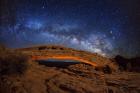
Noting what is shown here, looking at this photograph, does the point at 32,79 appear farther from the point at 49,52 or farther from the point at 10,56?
the point at 49,52

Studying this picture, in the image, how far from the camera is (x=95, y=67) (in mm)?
16094

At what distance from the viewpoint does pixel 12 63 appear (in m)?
11.4

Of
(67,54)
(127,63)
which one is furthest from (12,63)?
(127,63)

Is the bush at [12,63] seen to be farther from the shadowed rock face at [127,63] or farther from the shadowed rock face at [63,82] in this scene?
the shadowed rock face at [127,63]

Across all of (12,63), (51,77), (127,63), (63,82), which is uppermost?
(12,63)

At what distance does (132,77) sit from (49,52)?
17.0 ft

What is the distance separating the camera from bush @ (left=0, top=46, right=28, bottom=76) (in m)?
11.1

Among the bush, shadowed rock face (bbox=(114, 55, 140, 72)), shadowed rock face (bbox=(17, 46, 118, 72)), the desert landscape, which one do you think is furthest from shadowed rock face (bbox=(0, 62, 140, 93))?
shadowed rock face (bbox=(114, 55, 140, 72))

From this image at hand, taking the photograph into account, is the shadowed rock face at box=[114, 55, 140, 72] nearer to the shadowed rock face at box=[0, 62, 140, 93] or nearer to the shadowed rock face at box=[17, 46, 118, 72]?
the shadowed rock face at box=[17, 46, 118, 72]

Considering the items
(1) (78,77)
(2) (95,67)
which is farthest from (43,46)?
(1) (78,77)

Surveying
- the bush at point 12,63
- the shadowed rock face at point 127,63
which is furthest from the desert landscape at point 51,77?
the shadowed rock face at point 127,63

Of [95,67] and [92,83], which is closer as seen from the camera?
[92,83]

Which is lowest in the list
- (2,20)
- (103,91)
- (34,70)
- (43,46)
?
(103,91)

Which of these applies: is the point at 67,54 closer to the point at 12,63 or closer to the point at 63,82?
the point at 63,82
